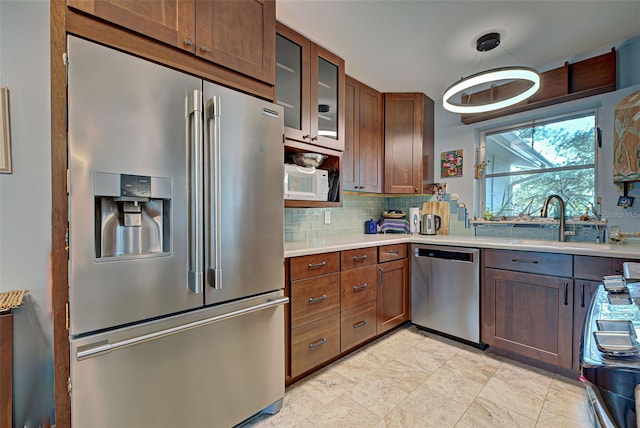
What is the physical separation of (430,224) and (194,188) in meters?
2.48

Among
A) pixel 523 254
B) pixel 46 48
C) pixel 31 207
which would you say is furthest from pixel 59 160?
pixel 523 254

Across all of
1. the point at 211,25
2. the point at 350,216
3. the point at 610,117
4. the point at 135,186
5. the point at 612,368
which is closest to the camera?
the point at 612,368

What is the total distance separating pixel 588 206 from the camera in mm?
2357

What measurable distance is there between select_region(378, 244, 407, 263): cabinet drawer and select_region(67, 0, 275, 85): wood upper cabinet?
5.22 feet

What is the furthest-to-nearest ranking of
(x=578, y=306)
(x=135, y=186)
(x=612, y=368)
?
(x=578, y=306), (x=135, y=186), (x=612, y=368)

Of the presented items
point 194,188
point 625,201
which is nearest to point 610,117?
point 625,201

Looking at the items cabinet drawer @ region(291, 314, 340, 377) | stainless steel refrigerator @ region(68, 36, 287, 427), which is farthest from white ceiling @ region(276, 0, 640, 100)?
cabinet drawer @ region(291, 314, 340, 377)

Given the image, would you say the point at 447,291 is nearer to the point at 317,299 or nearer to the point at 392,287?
the point at 392,287

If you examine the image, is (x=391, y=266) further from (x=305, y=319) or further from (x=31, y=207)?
(x=31, y=207)

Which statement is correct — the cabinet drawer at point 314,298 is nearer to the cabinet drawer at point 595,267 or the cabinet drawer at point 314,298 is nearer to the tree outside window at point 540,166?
the cabinet drawer at point 595,267

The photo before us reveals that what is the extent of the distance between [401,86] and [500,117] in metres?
1.00

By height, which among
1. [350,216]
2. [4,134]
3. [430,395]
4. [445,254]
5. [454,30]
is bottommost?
[430,395]

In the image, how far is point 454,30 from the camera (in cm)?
198

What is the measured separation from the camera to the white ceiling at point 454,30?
1.76 meters
